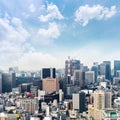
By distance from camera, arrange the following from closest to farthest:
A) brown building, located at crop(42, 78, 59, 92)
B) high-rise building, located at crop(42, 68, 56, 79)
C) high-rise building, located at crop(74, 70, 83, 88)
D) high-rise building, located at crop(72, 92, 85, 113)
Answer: high-rise building, located at crop(72, 92, 85, 113), brown building, located at crop(42, 78, 59, 92), high-rise building, located at crop(74, 70, 83, 88), high-rise building, located at crop(42, 68, 56, 79)


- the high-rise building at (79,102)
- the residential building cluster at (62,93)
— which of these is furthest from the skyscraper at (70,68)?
the high-rise building at (79,102)

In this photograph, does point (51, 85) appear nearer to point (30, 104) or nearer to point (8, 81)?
point (8, 81)

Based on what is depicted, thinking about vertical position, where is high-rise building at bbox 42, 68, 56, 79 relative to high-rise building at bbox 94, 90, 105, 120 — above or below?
above

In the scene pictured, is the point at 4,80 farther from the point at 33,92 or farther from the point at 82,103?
the point at 82,103

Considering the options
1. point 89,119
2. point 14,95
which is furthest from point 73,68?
point 89,119

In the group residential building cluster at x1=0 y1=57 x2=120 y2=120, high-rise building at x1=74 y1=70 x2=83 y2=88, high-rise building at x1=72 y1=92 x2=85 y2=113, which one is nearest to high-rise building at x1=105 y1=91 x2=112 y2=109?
residential building cluster at x1=0 y1=57 x2=120 y2=120

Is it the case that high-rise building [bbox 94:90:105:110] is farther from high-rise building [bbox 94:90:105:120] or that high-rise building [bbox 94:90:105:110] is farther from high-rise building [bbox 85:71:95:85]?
high-rise building [bbox 85:71:95:85]

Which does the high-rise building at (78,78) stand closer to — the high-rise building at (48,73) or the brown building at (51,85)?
the high-rise building at (48,73)

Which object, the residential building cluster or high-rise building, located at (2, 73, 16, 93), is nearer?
the residential building cluster

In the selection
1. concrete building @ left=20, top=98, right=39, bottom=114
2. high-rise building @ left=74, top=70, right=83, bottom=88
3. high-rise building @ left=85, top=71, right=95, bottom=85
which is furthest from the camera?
high-rise building @ left=85, top=71, right=95, bottom=85
